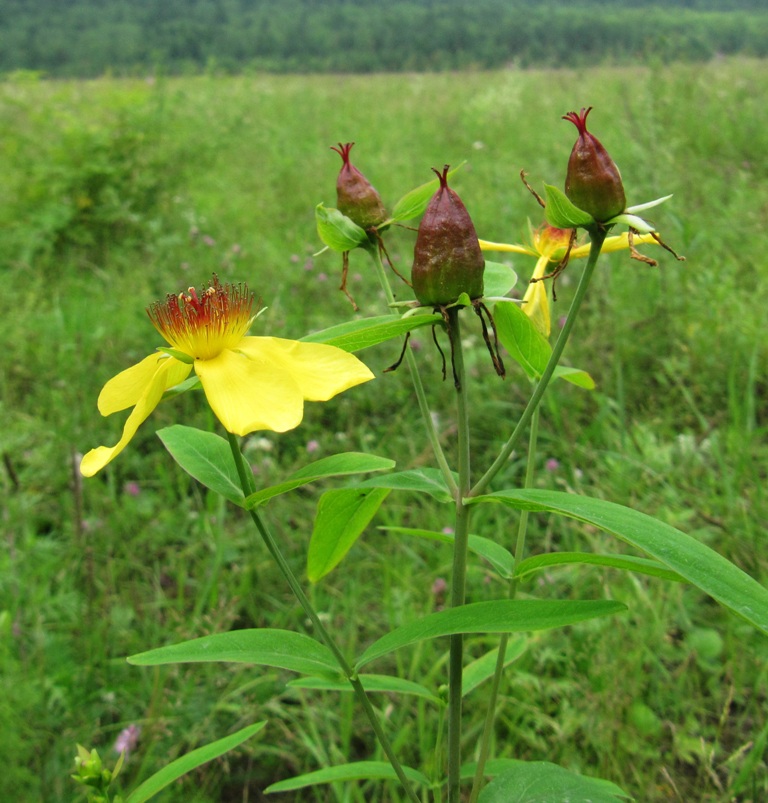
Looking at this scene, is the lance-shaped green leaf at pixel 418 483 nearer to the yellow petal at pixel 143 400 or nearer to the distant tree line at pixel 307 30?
the yellow petal at pixel 143 400

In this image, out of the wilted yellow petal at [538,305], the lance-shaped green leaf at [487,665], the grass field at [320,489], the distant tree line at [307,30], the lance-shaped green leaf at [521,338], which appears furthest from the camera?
the distant tree line at [307,30]

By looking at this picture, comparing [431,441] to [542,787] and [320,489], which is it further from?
[320,489]

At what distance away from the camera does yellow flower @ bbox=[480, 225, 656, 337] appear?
76 cm

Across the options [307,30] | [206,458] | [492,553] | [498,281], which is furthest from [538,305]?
[307,30]

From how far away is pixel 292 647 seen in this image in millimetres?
752

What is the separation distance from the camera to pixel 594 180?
0.62 m

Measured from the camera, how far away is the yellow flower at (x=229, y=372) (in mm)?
611

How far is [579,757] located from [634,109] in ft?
10.9

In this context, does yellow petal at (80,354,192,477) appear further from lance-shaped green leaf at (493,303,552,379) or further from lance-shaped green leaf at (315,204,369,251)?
lance-shaped green leaf at (493,303,552,379)

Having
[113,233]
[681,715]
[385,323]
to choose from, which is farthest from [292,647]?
[113,233]

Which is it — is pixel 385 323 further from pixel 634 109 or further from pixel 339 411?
pixel 634 109

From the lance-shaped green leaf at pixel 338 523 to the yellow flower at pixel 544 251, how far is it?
0.88 feet

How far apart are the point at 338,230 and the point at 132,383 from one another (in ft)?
0.87

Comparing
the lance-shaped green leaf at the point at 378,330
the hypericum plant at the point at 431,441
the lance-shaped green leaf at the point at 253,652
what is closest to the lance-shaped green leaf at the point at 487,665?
the hypericum plant at the point at 431,441
